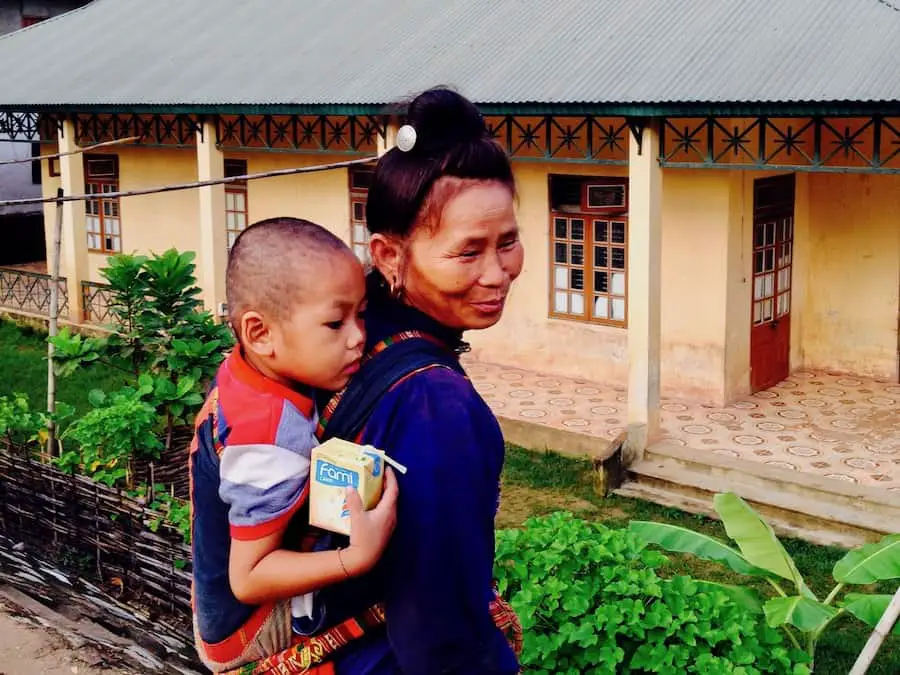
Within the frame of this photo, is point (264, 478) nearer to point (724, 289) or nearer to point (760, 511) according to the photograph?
point (760, 511)

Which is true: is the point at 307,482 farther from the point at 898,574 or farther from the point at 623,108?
the point at 623,108

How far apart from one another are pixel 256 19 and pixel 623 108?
7.76m

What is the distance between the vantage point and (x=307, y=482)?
79.6 inches

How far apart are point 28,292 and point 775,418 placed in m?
11.1

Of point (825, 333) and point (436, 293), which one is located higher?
point (436, 293)

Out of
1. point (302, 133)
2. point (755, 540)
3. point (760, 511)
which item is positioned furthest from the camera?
point (302, 133)

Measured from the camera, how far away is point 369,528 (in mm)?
1863

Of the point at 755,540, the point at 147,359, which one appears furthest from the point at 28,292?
the point at 755,540

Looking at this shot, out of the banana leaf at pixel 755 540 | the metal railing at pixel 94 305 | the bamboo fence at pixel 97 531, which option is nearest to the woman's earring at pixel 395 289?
the banana leaf at pixel 755 540

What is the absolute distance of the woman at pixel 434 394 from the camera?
1.86 meters

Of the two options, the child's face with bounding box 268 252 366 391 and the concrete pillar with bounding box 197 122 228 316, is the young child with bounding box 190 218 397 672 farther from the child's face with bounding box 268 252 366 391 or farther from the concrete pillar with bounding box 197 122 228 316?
the concrete pillar with bounding box 197 122 228 316

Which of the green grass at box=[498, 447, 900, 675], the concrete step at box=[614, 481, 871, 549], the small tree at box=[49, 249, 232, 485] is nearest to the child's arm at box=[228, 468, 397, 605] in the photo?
the small tree at box=[49, 249, 232, 485]

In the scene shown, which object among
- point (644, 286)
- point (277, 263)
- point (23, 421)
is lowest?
point (23, 421)

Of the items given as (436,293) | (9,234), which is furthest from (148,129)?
(436,293)
